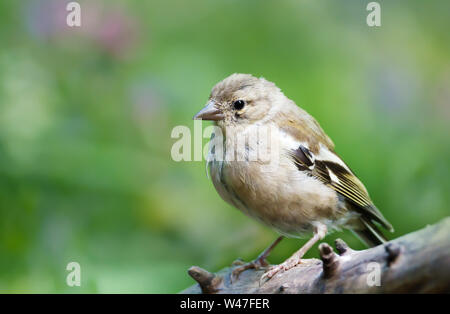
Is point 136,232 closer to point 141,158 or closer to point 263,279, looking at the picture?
point 141,158

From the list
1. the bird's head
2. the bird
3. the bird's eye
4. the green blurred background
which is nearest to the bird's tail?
the bird

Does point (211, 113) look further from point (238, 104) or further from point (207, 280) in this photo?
point (207, 280)

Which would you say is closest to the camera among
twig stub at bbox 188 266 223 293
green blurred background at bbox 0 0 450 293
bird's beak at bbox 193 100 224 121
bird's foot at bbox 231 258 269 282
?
twig stub at bbox 188 266 223 293

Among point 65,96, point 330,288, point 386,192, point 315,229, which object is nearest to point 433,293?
point 330,288

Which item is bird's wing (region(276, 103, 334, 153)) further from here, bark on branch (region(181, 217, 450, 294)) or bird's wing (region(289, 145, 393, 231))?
bark on branch (region(181, 217, 450, 294))

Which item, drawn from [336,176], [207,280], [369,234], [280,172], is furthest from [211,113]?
[369,234]

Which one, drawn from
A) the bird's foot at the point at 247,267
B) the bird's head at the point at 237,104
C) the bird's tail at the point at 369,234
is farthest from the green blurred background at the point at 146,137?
the bird's head at the point at 237,104
